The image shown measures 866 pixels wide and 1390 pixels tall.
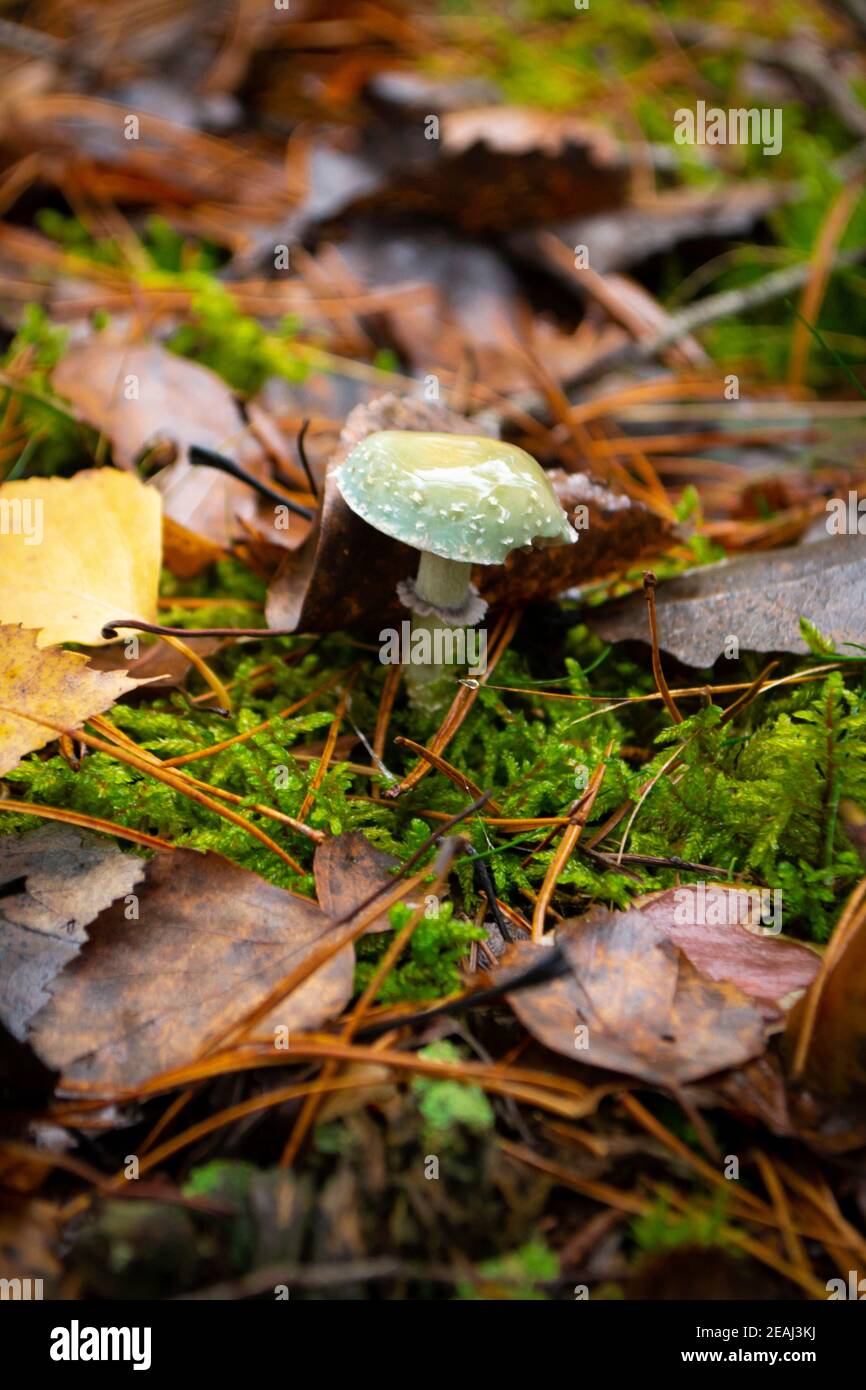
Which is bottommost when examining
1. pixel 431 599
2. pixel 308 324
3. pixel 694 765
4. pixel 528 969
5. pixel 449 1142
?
pixel 449 1142

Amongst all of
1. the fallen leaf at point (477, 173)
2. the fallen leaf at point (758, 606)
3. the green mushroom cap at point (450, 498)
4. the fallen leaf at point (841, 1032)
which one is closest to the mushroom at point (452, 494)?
the green mushroom cap at point (450, 498)

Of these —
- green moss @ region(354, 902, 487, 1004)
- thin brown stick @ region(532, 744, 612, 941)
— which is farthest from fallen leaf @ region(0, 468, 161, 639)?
thin brown stick @ region(532, 744, 612, 941)

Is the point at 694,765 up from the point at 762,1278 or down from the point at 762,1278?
up

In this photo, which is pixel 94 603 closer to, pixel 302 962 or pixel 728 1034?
pixel 302 962

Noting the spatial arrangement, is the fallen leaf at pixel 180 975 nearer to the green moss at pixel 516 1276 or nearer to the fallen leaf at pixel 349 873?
the fallen leaf at pixel 349 873

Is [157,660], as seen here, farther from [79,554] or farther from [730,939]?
[730,939]

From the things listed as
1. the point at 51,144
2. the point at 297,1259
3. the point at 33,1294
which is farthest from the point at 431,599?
the point at 51,144
